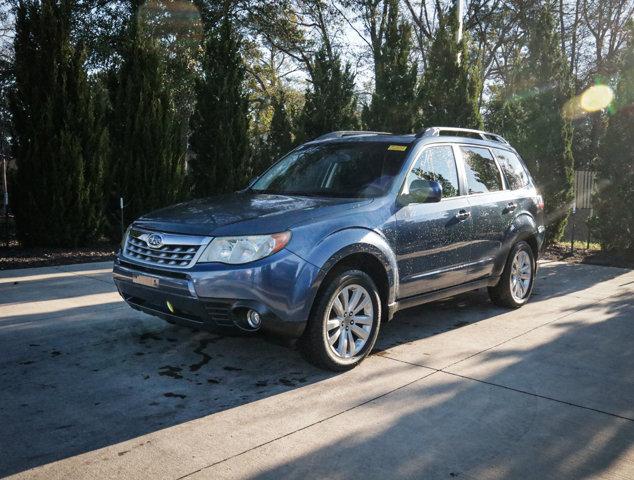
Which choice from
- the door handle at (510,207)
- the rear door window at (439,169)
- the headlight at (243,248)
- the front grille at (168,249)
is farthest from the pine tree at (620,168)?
the front grille at (168,249)

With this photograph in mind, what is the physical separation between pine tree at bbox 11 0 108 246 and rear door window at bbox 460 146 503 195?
7608 millimetres

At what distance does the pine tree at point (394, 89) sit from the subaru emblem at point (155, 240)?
932 cm

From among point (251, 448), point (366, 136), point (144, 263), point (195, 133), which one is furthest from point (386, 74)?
point (251, 448)

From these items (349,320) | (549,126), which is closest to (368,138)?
(349,320)

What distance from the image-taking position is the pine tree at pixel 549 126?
12.9 meters

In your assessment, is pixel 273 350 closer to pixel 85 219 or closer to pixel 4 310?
pixel 4 310

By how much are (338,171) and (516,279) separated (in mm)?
2627

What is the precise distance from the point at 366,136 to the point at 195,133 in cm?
825

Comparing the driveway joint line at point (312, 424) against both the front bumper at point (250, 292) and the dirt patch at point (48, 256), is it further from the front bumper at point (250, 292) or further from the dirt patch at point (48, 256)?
the dirt patch at point (48, 256)

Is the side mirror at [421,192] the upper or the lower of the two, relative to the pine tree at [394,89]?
lower

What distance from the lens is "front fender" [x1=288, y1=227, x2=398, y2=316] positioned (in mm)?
4164

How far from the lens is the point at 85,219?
11.0 m

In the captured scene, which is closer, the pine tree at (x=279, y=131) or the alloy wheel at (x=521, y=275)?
the alloy wheel at (x=521, y=275)

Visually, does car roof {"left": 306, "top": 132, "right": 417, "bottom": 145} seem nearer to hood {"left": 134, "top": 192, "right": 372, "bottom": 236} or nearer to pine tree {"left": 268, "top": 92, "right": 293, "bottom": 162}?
hood {"left": 134, "top": 192, "right": 372, "bottom": 236}
